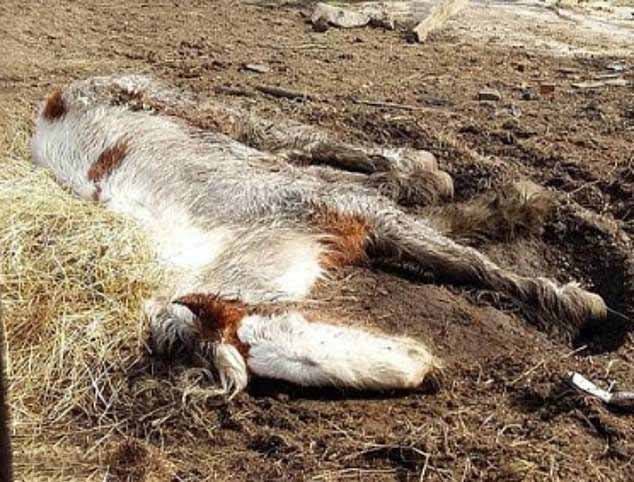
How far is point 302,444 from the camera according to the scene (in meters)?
3.51

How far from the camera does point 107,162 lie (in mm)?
5273

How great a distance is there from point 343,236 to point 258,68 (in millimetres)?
3471

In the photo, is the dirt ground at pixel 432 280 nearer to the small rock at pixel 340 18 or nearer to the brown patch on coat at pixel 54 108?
the small rock at pixel 340 18

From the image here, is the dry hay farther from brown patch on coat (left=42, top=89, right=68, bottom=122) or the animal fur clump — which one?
the animal fur clump

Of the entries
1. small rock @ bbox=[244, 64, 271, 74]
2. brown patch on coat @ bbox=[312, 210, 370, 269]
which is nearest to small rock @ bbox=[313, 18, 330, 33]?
small rock @ bbox=[244, 64, 271, 74]

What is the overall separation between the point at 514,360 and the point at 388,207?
1.18 m

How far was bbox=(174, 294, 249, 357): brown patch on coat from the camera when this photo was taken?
12.9ft

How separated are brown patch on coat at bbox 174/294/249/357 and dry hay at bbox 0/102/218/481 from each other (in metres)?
0.20

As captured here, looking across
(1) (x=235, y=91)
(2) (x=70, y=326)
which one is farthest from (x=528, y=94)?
(2) (x=70, y=326)

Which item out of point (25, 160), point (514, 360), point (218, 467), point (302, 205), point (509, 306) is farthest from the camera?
point (25, 160)

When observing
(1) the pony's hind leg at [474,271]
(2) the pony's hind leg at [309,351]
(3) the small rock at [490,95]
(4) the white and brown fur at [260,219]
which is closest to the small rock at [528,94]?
(3) the small rock at [490,95]

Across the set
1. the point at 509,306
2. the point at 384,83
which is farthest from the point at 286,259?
the point at 384,83

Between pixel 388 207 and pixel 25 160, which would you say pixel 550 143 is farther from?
pixel 25 160

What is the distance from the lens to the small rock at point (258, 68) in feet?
25.7
